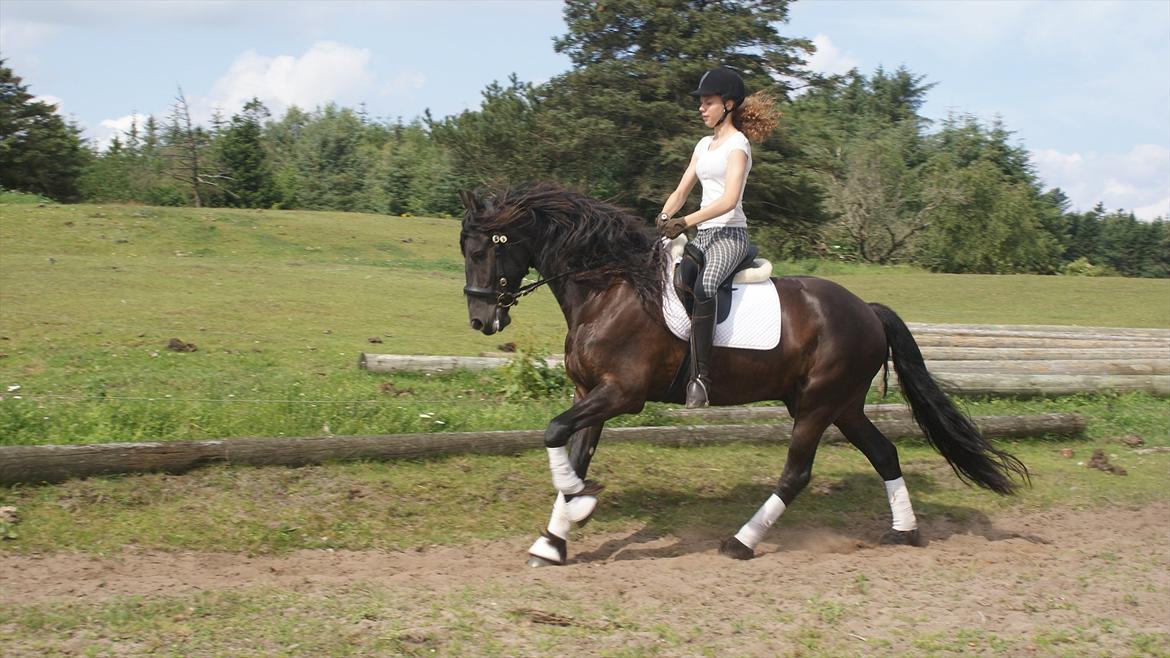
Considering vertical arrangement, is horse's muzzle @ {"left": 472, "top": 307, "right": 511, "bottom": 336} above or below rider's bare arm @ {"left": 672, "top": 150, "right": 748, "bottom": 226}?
below

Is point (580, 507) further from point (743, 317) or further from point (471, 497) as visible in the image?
point (743, 317)

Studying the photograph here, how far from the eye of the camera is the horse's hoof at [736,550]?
769cm

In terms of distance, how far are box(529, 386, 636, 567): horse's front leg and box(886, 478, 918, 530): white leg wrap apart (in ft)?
8.68

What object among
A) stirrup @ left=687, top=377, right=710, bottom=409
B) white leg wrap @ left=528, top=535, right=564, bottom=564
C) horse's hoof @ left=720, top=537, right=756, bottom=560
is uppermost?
stirrup @ left=687, top=377, right=710, bottom=409

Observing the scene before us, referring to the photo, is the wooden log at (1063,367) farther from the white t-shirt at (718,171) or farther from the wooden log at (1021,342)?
the white t-shirt at (718,171)

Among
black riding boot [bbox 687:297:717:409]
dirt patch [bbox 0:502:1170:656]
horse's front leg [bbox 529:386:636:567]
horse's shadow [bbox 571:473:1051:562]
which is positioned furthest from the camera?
horse's shadow [bbox 571:473:1051:562]

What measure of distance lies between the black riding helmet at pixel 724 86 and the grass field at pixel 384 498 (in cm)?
343

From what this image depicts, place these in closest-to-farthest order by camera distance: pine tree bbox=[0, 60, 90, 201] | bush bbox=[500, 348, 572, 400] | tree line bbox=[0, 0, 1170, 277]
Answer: bush bbox=[500, 348, 572, 400] < tree line bbox=[0, 0, 1170, 277] < pine tree bbox=[0, 60, 90, 201]

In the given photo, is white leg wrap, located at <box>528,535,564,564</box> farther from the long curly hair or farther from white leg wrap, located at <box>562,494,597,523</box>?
the long curly hair

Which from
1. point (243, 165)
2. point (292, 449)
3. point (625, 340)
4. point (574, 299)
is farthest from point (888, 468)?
point (243, 165)

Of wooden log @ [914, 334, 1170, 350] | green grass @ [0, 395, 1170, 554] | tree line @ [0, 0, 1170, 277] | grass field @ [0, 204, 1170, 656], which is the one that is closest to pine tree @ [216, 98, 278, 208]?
tree line @ [0, 0, 1170, 277]

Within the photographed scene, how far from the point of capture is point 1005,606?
6.47 meters

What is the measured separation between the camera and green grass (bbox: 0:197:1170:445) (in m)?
9.59

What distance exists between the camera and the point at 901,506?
8.42 metres
